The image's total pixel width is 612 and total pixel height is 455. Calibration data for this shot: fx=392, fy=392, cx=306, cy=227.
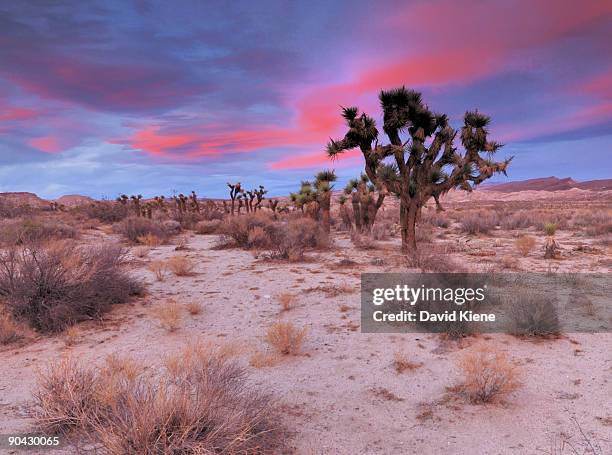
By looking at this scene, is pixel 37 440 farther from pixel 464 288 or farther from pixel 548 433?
pixel 464 288

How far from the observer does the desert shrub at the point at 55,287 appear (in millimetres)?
6441

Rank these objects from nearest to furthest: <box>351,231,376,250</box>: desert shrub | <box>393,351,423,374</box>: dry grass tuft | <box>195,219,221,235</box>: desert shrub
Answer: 1. <box>393,351,423,374</box>: dry grass tuft
2. <box>351,231,376,250</box>: desert shrub
3. <box>195,219,221,235</box>: desert shrub

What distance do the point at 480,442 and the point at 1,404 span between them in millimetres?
4954

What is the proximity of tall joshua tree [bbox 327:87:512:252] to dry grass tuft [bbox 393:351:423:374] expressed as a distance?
320 inches

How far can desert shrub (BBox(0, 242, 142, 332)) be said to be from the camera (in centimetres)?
644

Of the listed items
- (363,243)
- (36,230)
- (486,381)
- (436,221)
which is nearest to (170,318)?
(486,381)

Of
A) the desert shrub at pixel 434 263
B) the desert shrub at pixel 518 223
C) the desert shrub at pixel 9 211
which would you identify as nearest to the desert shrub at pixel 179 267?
the desert shrub at pixel 434 263

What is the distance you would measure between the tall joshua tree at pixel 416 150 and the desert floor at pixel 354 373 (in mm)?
5484

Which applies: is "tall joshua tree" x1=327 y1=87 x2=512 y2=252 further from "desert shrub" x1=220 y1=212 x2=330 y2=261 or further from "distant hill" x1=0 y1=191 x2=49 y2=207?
"distant hill" x1=0 y1=191 x2=49 y2=207

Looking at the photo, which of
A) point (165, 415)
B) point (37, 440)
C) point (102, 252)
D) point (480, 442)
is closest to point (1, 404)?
point (37, 440)

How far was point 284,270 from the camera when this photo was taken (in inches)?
445

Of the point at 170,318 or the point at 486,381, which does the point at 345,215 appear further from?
the point at 486,381

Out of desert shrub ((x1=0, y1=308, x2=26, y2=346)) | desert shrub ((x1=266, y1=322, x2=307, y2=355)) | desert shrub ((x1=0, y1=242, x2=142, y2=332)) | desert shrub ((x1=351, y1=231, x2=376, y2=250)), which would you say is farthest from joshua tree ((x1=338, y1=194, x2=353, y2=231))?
desert shrub ((x1=0, y1=308, x2=26, y2=346))

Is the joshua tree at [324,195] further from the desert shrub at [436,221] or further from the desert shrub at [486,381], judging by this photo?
the desert shrub at [486,381]
